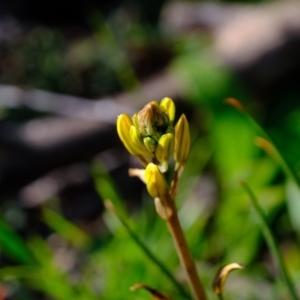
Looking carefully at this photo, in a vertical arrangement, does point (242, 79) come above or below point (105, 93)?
below

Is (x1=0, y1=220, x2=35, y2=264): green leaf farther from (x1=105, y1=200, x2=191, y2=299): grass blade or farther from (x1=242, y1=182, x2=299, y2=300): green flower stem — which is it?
(x1=242, y1=182, x2=299, y2=300): green flower stem

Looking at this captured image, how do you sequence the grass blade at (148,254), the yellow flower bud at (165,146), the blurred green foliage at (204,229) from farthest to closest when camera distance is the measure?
the blurred green foliage at (204,229) < the grass blade at (148,254) < the yellow flower bud at (165,146)

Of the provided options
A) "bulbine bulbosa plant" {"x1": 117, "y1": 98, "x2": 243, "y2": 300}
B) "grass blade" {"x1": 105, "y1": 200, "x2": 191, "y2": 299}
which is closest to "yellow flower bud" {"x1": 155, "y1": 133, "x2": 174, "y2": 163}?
"bulbine bulbosa plant" {"x1": 117, "y1": 98, "x2": 243, "y2": 300}

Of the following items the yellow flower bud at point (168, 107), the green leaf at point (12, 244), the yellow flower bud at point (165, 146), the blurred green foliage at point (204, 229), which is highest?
the yellow flower bud at point (168, 107)

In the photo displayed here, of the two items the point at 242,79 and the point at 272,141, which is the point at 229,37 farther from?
the point at 272,141

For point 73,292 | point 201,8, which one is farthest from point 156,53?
point 73,292

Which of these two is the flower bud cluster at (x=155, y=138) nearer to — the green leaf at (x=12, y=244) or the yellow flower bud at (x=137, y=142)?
the yellow flower bud at (x=137, y=142)

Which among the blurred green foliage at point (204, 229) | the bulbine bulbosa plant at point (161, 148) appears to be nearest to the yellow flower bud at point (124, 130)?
A: the bulbine bulbosa plant at point (161, 148)

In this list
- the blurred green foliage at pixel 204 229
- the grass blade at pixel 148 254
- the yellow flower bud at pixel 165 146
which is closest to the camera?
the yellow flower bud at pixel 165 146
